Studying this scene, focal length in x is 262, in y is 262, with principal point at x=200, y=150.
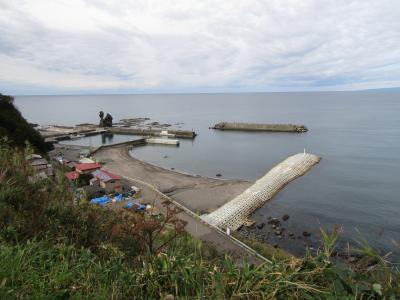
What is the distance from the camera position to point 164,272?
9.53ft

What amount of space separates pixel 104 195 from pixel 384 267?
2362 centimetres

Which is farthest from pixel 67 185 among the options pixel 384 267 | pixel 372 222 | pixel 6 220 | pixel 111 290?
pixel 372 222

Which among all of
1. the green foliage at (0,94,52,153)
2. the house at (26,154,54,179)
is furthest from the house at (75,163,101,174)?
the house at (26,154,54,179)

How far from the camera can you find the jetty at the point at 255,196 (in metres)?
21.0

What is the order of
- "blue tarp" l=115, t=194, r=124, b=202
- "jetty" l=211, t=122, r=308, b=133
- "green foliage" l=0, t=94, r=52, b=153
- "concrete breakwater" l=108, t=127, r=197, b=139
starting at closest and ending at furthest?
"blue tarp" l=115, t=194, r=124, b=202, "green foliage" l=0, t=94, r=52, b=153, "concrete breakwater" l=108, t=127, r=197, b=139, "jetty" l=211, t=122, r=308, b=133

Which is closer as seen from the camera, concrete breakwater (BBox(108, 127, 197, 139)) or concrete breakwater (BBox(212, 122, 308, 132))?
concrete breakwater (BBox(108, 127, 197, 139))

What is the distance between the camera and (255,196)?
1027 inches

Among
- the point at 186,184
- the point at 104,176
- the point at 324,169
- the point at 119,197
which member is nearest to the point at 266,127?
the point at 324,169

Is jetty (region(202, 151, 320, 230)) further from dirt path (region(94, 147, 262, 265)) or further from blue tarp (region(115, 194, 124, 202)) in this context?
blue tarp (region(115, 194, 124, 202))

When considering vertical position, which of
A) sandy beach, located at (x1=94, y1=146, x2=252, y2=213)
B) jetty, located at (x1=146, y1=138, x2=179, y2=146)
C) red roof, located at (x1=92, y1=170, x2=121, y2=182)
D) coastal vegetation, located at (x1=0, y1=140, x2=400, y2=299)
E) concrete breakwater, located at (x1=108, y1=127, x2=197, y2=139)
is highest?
coastal vegetation, located at (x1=0, y1=140, x2=400, y2=299)

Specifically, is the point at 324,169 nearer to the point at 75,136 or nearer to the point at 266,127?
the point at 266,127

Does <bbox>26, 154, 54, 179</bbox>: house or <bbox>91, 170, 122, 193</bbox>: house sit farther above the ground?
<bbox>26, 154, 54, 179</bbox>: house

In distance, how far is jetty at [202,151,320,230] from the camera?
21.0 metres

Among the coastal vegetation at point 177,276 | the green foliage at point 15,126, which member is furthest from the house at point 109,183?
the coastal vegetation at point 177,276
